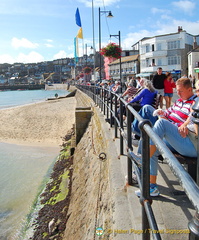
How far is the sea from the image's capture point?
5915 millimetres

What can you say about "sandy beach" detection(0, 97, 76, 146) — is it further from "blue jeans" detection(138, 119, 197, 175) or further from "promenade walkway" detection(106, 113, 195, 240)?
"blue jeans" detection(138, 119, 197, 175)

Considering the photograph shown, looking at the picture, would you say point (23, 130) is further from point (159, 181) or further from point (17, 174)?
point (159, 181)

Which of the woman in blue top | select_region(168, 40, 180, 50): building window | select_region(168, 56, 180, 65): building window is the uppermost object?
select_region(168, 40, 180, 50): building window

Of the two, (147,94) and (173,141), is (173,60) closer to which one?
(147,94)

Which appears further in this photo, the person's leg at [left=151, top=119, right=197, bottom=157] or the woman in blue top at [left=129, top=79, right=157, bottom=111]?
the woman in blue top at [left=129, top=79, right=157, bottom=111]

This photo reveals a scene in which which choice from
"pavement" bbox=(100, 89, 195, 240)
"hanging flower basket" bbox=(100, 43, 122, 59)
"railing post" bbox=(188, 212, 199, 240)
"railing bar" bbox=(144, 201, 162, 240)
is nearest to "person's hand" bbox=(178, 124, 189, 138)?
"pavement" bbox=(100, 89, 195, 240)

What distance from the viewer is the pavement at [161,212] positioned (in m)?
2.09

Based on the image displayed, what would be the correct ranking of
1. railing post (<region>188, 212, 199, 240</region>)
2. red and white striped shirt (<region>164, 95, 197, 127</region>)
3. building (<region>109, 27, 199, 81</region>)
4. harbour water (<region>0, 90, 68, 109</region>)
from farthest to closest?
harbour water (<region>0, 90, 68, 109</region>) → building (<region>109, 27, 199, 81</region>) → red and white striped shirt (<region>164, 95, 197, 127</region>) → railing post (<region>188, 212, 199, 240</region>)

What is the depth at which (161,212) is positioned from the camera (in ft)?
7.72

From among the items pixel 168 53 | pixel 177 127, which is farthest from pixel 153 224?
pixel 168 53

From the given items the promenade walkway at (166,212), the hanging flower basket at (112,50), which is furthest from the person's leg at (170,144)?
the hanging flower basket at (112,50)

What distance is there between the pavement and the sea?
3544 mm

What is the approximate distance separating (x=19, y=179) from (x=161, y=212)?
7018mm

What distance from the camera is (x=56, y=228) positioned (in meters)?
4.93
